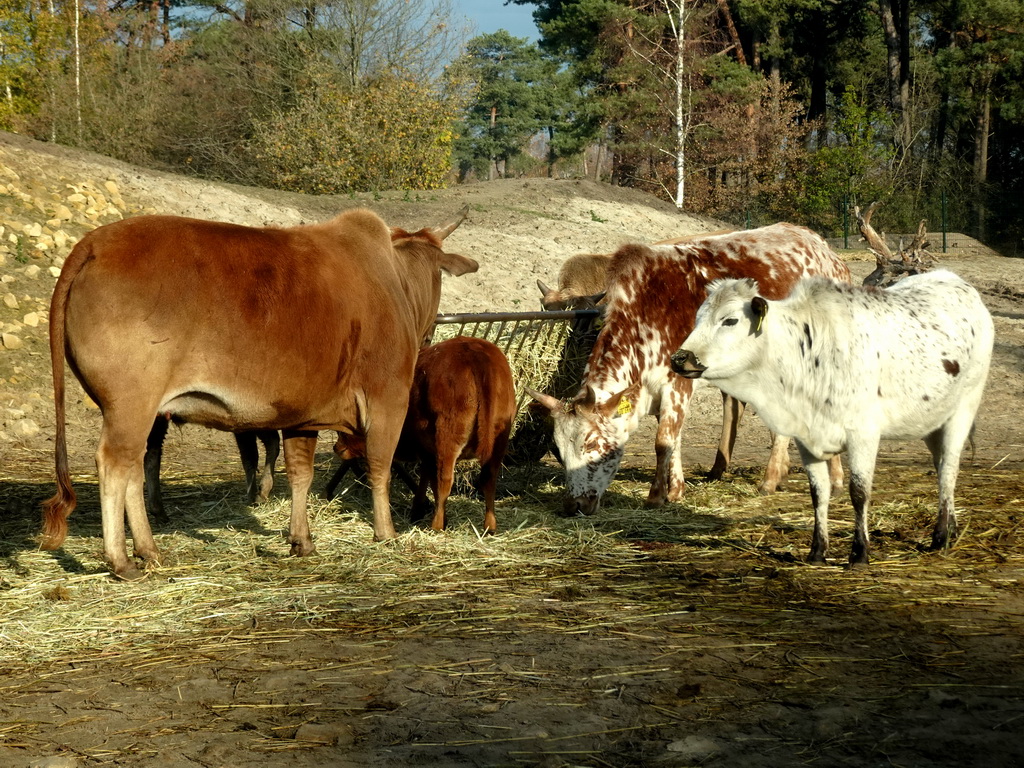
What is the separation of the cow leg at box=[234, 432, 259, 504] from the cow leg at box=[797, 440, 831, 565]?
4243 millimetres

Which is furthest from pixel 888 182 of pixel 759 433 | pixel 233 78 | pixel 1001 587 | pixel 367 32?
pixel 1001 587

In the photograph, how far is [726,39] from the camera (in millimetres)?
40188

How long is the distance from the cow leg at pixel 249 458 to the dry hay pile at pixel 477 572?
174mm

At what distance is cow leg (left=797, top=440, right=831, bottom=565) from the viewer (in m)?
6.50

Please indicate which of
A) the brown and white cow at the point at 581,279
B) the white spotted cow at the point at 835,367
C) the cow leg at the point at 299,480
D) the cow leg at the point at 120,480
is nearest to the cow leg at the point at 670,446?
the white spotted cow at the point at 835,367

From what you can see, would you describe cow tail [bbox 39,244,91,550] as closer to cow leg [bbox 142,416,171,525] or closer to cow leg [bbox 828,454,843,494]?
cow leg [bbox 142,416,171,525]

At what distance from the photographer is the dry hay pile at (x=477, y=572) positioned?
5363mm

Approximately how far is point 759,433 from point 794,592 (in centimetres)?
742

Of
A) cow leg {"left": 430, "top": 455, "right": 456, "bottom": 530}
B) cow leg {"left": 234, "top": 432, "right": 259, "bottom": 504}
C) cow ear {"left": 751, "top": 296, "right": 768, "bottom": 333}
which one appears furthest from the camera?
cow leg {"left": 234, "top": 432, "right": 259, "bottom": 504}

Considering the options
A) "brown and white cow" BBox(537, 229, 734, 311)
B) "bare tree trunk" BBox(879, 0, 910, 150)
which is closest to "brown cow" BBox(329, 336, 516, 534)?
"brown and white cow" BBox(537, 229, 734, 311)

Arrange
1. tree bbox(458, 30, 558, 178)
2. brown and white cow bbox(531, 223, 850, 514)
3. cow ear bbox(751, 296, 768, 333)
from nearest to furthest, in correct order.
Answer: cow ear bbox(751, 296, 768, 333) < brown and white cow bbox(531, 223, 850, 514) < tree bbox(458, 30, 558, 178)

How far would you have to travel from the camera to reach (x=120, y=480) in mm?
5789

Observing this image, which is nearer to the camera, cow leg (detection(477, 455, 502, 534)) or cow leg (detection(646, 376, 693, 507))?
cow leg (detection(477, 455, 502, 534))

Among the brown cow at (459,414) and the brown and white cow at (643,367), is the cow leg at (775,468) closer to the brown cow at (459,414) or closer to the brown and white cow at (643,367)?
the brown and white cow at (643,367)
